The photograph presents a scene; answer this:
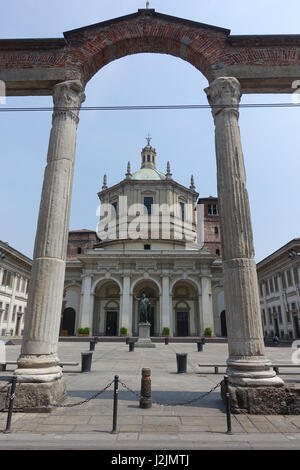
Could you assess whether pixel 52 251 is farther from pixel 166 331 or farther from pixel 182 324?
pixel 182 324

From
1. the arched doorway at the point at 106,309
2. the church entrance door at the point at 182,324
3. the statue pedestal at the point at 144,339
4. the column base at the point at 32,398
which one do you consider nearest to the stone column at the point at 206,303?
the church entrance door at the point at 182,324

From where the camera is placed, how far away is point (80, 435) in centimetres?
430

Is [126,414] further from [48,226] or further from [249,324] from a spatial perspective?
[48,226]

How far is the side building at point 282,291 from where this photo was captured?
1128 inches

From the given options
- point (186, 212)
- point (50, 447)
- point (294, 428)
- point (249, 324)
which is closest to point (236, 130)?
point (249, 324)

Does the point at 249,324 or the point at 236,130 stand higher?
the point at 236,130

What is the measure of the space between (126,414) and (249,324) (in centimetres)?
295

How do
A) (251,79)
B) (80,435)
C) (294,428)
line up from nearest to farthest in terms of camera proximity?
(80,435) < (294,428) < (251,79)

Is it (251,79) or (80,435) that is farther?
(251,79)

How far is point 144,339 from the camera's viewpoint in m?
22.5

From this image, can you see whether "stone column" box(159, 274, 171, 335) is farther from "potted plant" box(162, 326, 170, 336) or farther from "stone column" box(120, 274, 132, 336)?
Answer: "stone column" box(120, 274, 132, 336)

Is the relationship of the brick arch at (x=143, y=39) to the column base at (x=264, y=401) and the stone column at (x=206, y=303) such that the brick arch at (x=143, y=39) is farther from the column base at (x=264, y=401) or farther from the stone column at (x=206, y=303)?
the stone column at (x=206, y=303)
